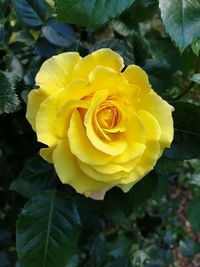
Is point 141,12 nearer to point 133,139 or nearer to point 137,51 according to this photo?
point 137,51

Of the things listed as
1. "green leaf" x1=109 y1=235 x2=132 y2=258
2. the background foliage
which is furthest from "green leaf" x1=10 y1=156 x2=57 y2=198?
"green leaf" x1=109 y1=235 x2=132 y2=258

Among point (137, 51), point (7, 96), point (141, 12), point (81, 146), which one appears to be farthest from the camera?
point (141, 12)

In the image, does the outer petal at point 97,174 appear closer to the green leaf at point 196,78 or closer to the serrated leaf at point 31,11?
the green leaf at point 196,78

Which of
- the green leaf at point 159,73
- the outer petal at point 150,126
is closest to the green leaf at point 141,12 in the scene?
the green leaf at point 159,73

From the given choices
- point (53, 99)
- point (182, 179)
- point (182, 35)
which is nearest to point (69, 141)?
point (53, 99)

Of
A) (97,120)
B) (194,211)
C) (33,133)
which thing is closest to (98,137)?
(97,120)

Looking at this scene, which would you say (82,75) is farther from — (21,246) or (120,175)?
(21,246)

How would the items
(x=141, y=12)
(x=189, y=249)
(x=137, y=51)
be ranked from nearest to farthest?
(x=137, y=51) < (x=141, y=12) < (x=189, y=249)
